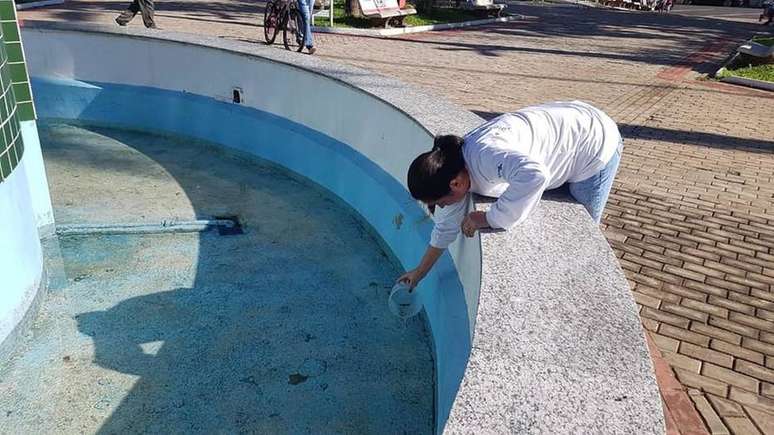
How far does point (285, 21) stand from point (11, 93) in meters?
7.34

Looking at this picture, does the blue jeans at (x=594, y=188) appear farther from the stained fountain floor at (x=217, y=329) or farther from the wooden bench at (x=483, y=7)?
the wooden bench at (x=483, y=7)

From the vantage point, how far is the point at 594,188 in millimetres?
2867

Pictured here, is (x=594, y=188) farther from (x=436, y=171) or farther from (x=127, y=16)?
(x=127, y=16)

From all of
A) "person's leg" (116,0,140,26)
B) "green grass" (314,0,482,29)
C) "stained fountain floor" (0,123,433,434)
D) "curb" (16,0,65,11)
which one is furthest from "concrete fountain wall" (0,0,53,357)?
"curb" (16,0,65,11)

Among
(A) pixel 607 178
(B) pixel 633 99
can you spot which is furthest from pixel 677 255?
(B) pixel 633 99

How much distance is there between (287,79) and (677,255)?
3.72 m

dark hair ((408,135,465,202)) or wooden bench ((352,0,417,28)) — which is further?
wooden bench ((352,0,417,28))

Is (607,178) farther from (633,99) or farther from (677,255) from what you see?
(633,99)

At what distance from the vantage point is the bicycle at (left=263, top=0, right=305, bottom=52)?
1030 cm

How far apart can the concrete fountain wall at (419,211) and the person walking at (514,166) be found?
13cm

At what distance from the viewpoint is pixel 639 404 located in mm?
1576

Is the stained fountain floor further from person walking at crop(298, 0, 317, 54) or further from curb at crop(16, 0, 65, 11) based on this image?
curb at crop(16, 0, 65, 11)

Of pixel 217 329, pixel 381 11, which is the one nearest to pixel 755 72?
pixel 381 11

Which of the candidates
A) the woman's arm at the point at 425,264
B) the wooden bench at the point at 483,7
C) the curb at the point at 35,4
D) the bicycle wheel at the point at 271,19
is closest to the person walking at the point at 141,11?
the bicycle wheel at the point at 271,19
